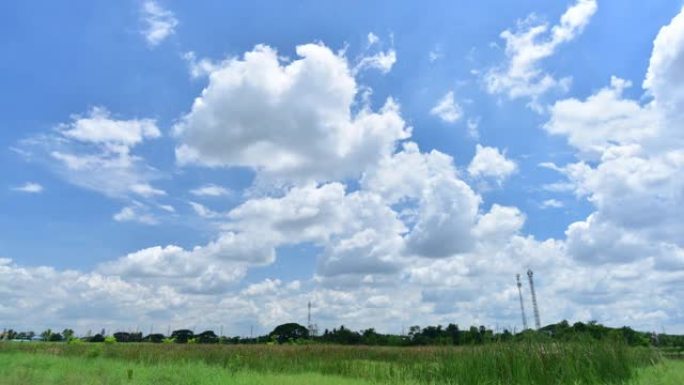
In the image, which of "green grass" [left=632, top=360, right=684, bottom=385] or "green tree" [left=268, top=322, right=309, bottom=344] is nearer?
"green grass" [left=632, top=360, right=684, bottom=385]

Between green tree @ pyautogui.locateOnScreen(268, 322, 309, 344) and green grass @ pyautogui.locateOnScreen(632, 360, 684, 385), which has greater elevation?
green tree @ pyautogui.locateOnScreen(268, 322, 309, 344)

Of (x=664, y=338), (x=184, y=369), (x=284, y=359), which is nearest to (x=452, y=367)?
(x=184, y=369)

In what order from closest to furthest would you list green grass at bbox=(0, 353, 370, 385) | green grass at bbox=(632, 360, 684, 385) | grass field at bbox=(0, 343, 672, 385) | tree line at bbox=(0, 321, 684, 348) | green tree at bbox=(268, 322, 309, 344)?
green grass at bbox=(632, 360, 684, 385) → green grass at bbox=(0, 353, 370, 385) → grass field at bbox=(0, 343, 672, 385) → tree line at bbox=(0, 321, 684, 348) → green tree at bbox=(268, 322, 309, 344)

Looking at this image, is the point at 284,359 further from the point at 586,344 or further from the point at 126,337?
the point at 126,337

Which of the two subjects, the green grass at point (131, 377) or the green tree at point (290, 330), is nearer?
the green grass at point (131, 377)

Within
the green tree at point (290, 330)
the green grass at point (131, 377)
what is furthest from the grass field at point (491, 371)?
the green tree at point (290, 330)

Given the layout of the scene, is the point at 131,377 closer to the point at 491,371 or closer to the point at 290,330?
the point at 491,371

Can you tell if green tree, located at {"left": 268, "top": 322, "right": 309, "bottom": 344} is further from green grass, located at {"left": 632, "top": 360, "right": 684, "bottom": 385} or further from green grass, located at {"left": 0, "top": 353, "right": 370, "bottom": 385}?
green grass, located at {"left": 632, "top": 360, "right": 684, "bottom": 385}

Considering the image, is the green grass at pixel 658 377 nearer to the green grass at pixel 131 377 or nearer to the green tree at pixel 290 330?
the green grass at pixel 131 377

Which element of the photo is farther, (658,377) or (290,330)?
(290,330)

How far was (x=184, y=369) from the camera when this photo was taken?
53.0ft

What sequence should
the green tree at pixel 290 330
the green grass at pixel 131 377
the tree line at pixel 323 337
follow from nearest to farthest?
the green grass at pixel 131 377
the tree line at pixel 323 337
the green tree at pixel 290 330

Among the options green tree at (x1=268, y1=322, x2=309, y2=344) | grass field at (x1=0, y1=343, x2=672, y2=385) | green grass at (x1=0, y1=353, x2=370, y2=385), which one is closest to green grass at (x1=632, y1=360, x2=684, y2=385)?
grass field at (x1=0, y1=343, x2=672, y2=385)

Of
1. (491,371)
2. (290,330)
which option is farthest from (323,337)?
(491,371)
